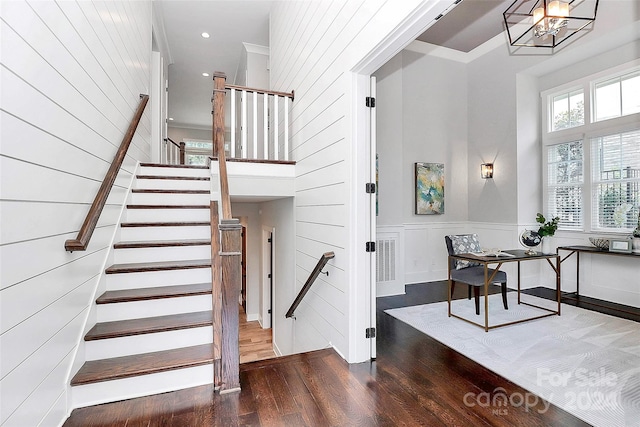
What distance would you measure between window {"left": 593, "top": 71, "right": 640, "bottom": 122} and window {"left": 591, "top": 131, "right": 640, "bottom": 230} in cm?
32

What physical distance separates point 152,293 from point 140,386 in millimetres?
674

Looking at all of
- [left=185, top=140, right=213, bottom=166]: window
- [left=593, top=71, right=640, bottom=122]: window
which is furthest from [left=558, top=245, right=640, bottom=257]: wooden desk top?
[left=185, top=140, right=213, bottom=166]: window

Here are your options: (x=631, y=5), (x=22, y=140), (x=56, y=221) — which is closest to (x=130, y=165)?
(x=56, y=221)

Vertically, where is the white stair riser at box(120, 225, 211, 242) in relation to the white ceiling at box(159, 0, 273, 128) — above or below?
below

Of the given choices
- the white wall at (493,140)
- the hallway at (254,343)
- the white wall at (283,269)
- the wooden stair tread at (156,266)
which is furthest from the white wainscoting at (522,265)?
the wooden stair tread at (156,266)

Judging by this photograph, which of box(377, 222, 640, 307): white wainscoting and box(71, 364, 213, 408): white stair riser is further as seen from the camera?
box(377, 222, 640, 307): white wainscoting

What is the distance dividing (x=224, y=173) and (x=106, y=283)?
129cm

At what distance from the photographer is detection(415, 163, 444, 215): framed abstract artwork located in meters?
5.55

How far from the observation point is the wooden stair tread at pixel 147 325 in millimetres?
2135

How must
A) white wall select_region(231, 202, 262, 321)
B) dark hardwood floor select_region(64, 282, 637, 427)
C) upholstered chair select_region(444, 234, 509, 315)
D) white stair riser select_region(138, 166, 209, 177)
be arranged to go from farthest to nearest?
white wall select_region(231, 202, 262, 321)
white stair riser select_region(138, 166, 209, 177)
upholstered chair select_region(444, 234, 509, 315)
dark hardwood floor select_region(64, 282, 637, 427)

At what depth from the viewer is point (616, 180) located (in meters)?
4.37

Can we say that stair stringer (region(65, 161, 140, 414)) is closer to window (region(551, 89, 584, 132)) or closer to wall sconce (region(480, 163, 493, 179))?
wall sconce (region(480, 163, 493, 179))

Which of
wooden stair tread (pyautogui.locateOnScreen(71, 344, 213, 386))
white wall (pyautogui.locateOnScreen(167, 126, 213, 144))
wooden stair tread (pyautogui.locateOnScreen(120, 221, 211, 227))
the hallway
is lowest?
the hallway

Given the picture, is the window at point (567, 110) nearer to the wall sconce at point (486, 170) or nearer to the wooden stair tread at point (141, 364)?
the wall sconce at point (486, 170)
